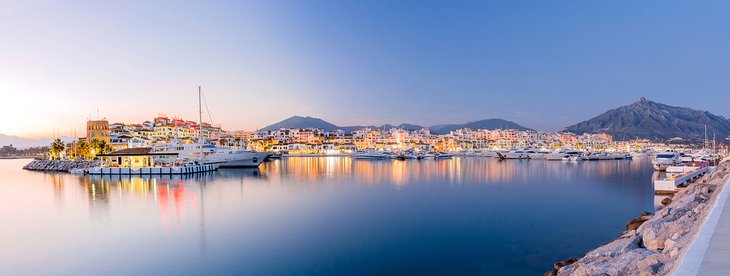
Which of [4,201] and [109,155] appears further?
[109,155]

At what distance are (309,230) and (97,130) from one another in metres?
82.2

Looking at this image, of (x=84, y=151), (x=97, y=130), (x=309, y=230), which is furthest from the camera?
(x=97, y=130)

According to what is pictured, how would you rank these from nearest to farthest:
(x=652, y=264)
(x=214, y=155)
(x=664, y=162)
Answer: (x=652, y=264), (x=664, y=162), (x=214, y=155)

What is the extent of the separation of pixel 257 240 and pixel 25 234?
27.2ft

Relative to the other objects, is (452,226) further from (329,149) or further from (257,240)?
(329,149)

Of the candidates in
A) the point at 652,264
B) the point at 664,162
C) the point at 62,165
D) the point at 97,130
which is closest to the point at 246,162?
the point at 62,165

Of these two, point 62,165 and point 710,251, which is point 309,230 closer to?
point 710,251

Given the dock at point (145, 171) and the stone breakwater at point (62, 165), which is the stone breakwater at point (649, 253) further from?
the stone breakwater at point (62, 165)

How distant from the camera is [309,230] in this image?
14.4 meters

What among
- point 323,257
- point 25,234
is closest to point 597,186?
point 323,257

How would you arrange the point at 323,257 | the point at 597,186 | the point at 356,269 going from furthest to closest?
the point at 597,186
the point at 323,257
the point at 356,269

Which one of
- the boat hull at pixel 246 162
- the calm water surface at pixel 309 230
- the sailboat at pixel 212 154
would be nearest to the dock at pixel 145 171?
the sailboat at pixel 212 154

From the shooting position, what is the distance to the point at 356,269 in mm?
9945

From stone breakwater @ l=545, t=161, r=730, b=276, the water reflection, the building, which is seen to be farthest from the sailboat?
stone breakwater @ l=545, t=161, r=730, b=276
